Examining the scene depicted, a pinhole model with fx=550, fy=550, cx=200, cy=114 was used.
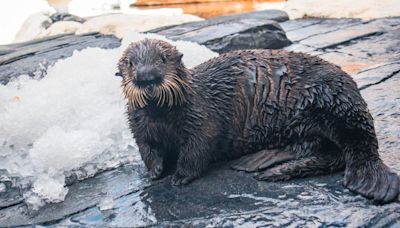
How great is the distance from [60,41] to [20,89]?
2398 mm

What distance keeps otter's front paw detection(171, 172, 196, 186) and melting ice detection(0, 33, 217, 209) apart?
612 mm

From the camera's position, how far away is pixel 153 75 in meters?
2.95

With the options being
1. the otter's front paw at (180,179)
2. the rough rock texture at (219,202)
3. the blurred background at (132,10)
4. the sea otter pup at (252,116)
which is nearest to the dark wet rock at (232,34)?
the blurred background at (132,10)

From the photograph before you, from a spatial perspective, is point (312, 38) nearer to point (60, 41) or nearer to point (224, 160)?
point (60, 41)

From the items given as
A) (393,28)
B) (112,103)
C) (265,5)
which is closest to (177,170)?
(112,103)

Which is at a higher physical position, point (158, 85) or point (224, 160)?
point (158, 85)

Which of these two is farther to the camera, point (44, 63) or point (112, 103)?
point (44, 63)

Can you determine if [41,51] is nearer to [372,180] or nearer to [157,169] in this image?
[157,169]

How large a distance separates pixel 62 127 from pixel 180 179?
4.71 feet

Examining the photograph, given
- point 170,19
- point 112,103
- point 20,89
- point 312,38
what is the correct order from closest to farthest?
point 112,103 → point 20,89 → point 312,38 → point 170,19

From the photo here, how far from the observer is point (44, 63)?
20.0 ft

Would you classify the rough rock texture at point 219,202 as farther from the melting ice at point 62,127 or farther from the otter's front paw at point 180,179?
the melting ice at point 62,127

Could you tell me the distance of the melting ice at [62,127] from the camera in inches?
145

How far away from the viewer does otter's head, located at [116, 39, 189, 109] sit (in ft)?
9.71
